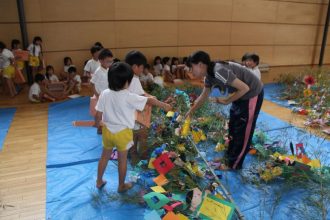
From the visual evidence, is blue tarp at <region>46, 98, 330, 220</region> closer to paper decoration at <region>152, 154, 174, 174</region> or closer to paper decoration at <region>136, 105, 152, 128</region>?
paper decoration at <region>152, 154, 174, 174</region>

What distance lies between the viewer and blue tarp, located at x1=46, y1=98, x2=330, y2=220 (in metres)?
2.25

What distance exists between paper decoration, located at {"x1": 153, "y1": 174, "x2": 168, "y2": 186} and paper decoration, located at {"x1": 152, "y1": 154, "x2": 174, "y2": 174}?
51 mm

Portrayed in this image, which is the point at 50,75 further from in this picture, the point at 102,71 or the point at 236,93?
the point at 236,93

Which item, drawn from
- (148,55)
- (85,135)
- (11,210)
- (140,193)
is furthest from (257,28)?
(11,210)

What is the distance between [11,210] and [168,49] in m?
5.57

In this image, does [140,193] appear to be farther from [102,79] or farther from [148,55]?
[148,55]

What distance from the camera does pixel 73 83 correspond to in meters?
5.59

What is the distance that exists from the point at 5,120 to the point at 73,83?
1.65 meters

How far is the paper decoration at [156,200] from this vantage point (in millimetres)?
2182

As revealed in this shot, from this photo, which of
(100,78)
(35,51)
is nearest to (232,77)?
(100,78)

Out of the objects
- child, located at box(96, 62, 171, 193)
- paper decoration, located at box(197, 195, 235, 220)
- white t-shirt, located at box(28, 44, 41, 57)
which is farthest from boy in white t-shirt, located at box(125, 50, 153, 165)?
white t-shirt, located at box(28, 44, 41, 57)

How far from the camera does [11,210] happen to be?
2.26 meters

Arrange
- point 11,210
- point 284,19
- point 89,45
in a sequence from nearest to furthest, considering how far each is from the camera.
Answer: point 11,210
point 89,45
point 284,19

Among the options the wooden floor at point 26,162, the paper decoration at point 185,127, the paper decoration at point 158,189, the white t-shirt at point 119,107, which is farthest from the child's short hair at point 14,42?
the paper decoration at point 158,189
